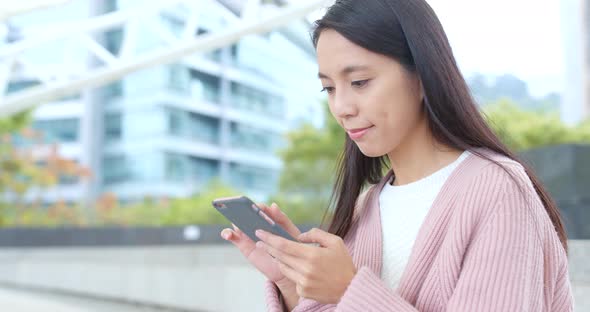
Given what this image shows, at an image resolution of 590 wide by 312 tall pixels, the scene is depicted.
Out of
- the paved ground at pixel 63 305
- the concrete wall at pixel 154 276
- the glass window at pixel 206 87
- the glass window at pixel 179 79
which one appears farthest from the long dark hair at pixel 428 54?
Result: the glass window at pixel 179 79

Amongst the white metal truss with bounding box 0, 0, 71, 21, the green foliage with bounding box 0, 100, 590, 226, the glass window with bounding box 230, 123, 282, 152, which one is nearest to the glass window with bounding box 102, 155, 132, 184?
the glass window with bounding box 230, 123, 282, 152

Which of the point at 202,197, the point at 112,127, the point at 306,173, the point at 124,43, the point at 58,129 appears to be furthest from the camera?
the point at 112,127

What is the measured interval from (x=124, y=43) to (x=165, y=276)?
19.9 feet

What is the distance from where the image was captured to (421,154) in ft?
5.10

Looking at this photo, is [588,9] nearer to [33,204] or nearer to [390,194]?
[33,204]

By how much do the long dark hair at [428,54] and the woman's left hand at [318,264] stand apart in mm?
306

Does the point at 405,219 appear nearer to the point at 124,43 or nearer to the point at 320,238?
the point at 320,238

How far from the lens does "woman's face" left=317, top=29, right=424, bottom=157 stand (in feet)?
4.72

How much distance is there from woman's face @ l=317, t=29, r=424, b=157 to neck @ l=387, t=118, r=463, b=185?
0.05 m

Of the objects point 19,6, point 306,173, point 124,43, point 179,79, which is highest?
point 179,79

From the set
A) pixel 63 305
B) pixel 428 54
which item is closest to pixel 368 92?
pixel 428 54

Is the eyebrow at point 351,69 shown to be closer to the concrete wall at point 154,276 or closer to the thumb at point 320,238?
the thumb at point 320,238

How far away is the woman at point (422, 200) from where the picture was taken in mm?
1315

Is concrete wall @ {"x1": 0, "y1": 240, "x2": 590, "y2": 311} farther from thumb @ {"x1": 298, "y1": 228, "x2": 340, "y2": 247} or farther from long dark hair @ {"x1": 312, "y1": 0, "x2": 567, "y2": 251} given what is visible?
thumb @ {"x1": 298, "y1": 228, "x2": 340, "y2": 247}
